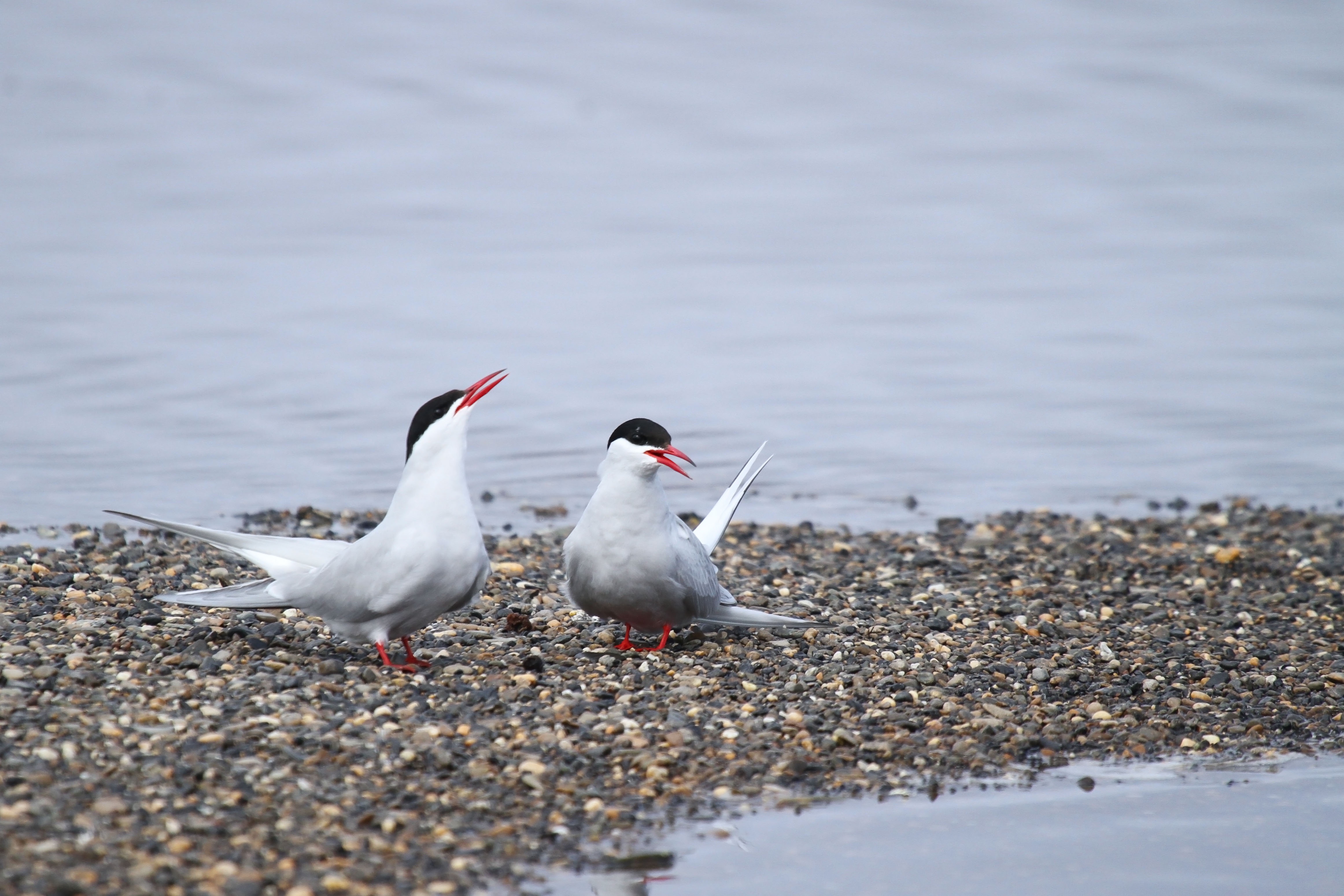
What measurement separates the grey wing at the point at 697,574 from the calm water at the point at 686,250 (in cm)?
364

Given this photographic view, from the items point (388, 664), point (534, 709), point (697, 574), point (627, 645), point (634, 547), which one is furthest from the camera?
point (627, 645)

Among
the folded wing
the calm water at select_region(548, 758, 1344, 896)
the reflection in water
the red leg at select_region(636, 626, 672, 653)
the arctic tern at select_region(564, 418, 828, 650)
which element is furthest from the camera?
the red leg at select_region(636, 626, 672, 653)

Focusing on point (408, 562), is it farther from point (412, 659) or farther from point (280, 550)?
point (280, 550)

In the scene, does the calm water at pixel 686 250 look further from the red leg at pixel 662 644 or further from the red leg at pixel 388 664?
the red leg at pixel 388 664

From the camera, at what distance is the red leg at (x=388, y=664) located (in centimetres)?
580

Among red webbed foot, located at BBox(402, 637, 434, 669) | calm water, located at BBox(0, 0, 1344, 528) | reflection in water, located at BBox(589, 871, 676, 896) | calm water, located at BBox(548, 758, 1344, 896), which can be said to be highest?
calm water, located at BBox(0, 0, 1344, 528)

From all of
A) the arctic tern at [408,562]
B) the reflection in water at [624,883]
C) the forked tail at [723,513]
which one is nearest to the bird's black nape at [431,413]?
the arctic tern at [408,562]

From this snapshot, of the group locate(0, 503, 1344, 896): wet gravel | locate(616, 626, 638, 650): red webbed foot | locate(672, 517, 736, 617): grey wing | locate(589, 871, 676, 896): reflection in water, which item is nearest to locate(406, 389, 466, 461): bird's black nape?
locate(0, 503, 1344, 896): wet gravel

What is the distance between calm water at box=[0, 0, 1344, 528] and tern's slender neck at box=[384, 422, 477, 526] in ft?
14.1

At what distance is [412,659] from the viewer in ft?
19.7

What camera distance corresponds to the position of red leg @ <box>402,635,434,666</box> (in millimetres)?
5980

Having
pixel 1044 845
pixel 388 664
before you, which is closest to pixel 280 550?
pixel 388 664

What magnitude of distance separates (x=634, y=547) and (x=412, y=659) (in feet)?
3.36

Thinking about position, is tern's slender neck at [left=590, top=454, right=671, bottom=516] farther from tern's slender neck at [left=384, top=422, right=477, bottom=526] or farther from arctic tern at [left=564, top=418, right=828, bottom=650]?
tern's slender neck at [left=384, top=422, right=477, bottom=526]
